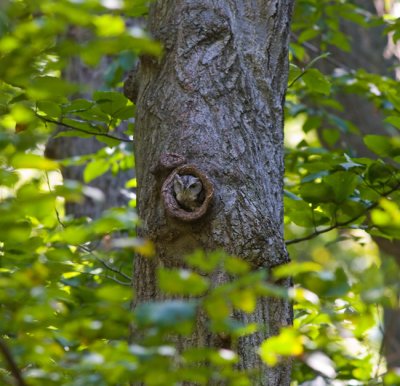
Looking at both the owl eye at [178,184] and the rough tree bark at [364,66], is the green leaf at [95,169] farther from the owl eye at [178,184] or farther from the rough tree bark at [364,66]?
the rough tree bark at [364,66]

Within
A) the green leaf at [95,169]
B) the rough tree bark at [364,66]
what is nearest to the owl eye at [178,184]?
the green leaf at [95,169]

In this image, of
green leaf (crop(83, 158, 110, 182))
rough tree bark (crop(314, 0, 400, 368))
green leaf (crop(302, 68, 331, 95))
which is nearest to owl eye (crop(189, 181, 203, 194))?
green leaf (crop(302, 68, 331, 95))

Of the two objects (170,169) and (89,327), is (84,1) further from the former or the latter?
(170,169)

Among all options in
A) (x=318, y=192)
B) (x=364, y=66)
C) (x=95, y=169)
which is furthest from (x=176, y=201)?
(x=364, y=66)

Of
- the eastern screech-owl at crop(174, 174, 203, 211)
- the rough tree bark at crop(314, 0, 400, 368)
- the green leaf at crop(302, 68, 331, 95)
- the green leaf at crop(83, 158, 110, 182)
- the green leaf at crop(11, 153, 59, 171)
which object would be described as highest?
the green leaf at crop(11, 153, 59, 171)

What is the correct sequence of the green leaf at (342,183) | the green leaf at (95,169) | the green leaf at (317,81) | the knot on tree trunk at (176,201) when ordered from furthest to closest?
the green leaf at (95,169) → the green leaf at (317,81) → the green leaf at (342,183) → the knot on tree trunk at (176,201)

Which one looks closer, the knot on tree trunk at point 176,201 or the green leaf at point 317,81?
the knot on tree trunk at point 176,201

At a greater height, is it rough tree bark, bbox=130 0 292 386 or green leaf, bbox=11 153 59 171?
green leaf, bbox=11 153 59 171

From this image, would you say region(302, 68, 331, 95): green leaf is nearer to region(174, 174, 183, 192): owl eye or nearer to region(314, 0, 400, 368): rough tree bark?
region(174, 174, 183, 192): owl eye

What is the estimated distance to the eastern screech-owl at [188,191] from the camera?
1.58m

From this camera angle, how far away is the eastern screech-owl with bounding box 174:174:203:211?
5.19ft

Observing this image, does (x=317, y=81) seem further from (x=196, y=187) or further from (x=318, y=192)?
(x=196, y=187)

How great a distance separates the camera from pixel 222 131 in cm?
169

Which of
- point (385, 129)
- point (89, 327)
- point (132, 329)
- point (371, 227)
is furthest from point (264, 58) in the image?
point (385, 129)
